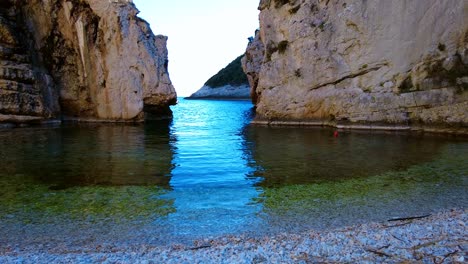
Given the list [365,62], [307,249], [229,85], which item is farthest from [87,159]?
[229,85]

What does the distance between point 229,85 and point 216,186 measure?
476ft

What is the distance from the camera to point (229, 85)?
515ft

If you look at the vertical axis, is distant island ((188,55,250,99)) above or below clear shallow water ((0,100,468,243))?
above

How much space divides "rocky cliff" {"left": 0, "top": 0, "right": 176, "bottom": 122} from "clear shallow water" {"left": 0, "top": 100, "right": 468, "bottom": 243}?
17895 mm

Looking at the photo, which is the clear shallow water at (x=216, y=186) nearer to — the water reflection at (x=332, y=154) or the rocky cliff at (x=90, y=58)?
the water reflection at (x=332, y=154)

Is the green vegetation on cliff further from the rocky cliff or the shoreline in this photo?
the shoreline

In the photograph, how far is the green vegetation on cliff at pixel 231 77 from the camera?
149 m

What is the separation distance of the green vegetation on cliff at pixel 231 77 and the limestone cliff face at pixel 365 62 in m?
107

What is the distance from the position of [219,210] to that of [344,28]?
27.0 m

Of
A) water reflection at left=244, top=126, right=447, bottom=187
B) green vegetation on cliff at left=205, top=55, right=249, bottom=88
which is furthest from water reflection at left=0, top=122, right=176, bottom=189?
green vegetation on cliff at left=205, top=55, right=249, bottom=88

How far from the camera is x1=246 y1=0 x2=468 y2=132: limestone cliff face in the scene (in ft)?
88.5

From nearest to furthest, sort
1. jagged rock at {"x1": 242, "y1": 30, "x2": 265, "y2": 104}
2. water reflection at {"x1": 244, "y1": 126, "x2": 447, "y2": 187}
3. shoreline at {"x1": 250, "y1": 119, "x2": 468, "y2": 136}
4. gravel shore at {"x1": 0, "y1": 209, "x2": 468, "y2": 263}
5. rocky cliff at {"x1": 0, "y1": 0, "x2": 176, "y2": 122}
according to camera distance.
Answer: gravel shore at {"x1": 0, "y1": 209, "x2": 468, "y2": 263} → water reflection at {"x1": 244, "y1": 126, "x2": 447, "y2": 187} → shoreline at {"x1": 250, "y1": 119, "x2": 468, "y2": 136} → rocky cliff at {"x1": 0, "y1": 0, "x2": 176, "y2": 122} → jagged rock at {"x1": 242, "y1": 30, "x2": 265, "y2": 104}

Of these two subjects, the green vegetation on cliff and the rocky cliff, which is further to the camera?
the green vegetation on cliff

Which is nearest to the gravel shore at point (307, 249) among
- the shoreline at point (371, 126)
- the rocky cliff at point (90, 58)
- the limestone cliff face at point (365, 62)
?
the shoreline at point (371, 126)
